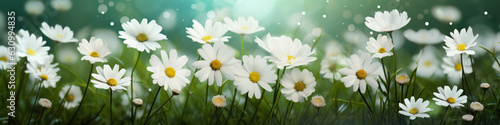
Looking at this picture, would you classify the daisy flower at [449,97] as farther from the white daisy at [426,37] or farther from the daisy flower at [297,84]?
the daisy flower at [297,84]

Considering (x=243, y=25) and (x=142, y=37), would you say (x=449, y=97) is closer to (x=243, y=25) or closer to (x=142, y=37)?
(x=243, y=25)

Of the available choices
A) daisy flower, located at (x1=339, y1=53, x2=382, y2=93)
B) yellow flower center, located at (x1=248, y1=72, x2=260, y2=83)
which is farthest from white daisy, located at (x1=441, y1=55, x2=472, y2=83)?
yellow flower center, located at (x1=248, y1=72, x2=260, y2=83)

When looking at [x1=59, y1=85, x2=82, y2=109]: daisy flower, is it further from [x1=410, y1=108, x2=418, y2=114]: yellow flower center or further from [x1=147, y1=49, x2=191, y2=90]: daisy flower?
[x1=410, y1=108, x2=418, y2=114]: yellow flower center

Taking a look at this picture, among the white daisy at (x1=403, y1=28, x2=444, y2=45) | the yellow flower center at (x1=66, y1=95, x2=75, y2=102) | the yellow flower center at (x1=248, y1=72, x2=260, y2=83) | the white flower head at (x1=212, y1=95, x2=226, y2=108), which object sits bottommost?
the yellow flower center at (x1=66, y1=95, x2=75, y2=102)

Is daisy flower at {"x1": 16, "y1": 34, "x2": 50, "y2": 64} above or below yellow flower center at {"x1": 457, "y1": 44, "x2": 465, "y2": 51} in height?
below

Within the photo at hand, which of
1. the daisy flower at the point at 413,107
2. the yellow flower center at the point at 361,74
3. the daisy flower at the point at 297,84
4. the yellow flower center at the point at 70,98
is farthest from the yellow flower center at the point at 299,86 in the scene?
the yellow flower center at the point at 70,98

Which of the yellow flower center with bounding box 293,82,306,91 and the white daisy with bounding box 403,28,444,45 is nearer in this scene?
the yellow flower center with bounding box 293,82,306,91

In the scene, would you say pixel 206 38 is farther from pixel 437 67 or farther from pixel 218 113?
pixel 437 67

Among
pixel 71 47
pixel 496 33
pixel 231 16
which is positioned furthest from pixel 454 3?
pixel 71 47
